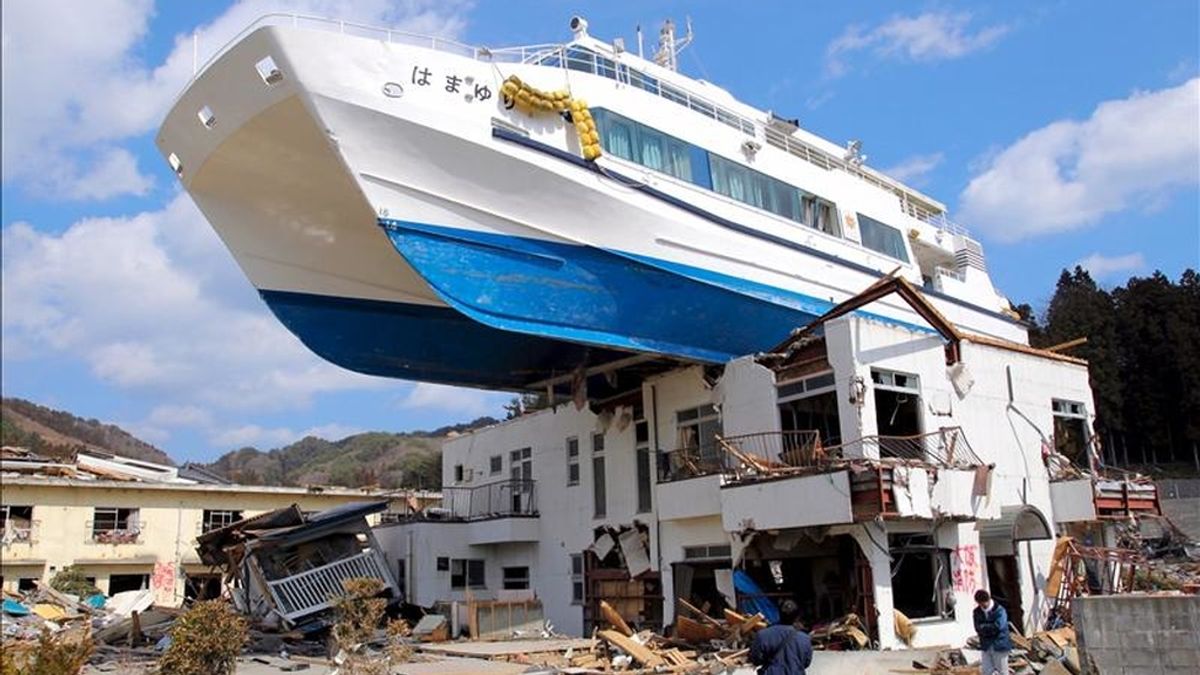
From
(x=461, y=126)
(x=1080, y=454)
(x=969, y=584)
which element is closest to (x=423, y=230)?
(x=461, y=126)

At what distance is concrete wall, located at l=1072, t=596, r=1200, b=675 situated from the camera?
10.6 meters

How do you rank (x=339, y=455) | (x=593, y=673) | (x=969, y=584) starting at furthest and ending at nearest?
(x=339, y=455), (x=969, y=584), (x=593, y=673)

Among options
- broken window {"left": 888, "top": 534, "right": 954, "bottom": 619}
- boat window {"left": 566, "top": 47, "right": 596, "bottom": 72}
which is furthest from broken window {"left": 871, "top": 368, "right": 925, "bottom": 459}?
boat window {"left": 566, "top": 47, "right": 596, "bottom": 72}

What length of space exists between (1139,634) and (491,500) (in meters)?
17.4

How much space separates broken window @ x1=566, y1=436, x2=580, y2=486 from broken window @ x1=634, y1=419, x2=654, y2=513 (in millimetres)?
2270

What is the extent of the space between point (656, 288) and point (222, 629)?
33.9 ft

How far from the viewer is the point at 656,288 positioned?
696 inches

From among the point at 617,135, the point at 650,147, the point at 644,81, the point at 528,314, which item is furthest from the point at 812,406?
the point at 644,81

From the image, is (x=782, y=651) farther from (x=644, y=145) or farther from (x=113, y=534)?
(x=113, y=534)

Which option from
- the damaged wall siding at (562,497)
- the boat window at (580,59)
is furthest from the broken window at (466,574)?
the boat window at (580,59)

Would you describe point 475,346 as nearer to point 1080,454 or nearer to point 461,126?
point 461,126

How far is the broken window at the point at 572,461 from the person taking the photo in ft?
75.1

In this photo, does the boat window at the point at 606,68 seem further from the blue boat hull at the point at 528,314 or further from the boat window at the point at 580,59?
the blue boat hull at the point at 528,314

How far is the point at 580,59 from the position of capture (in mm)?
18141
